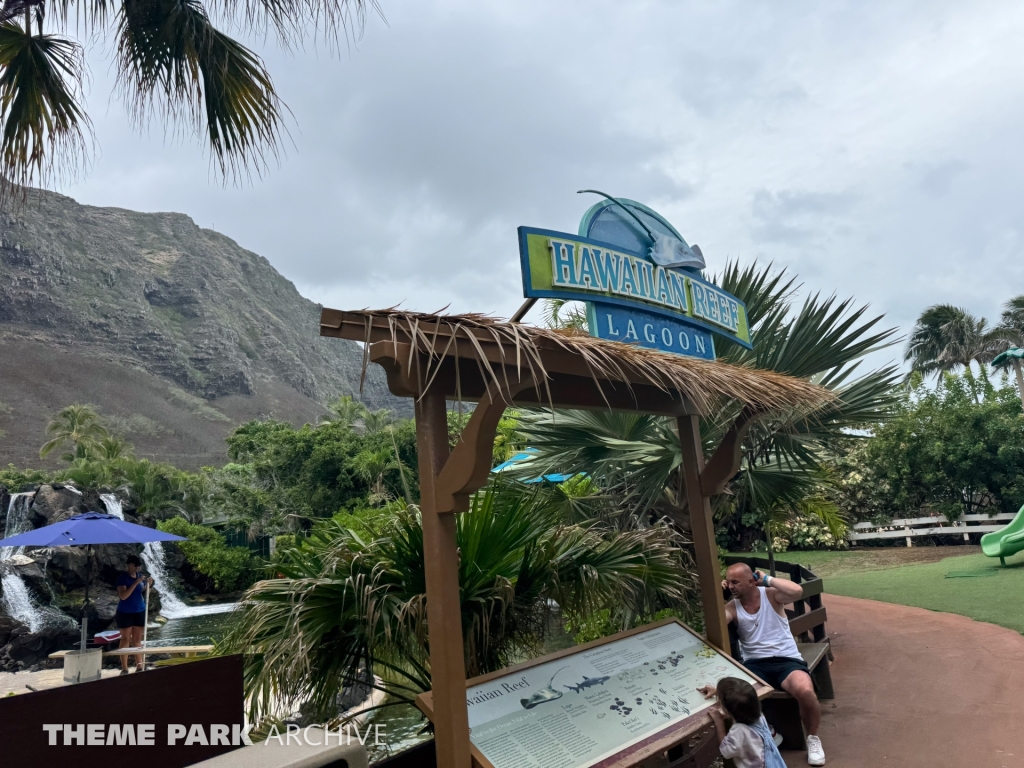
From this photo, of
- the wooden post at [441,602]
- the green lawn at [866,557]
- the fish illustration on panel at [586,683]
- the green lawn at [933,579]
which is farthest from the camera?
the green lawn at [866,557]

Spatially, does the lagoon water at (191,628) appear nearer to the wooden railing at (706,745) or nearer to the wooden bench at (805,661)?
the wooden railing at (706,745)

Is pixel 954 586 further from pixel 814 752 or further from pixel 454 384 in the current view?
pixel 454 384

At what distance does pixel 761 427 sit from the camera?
20.1ft

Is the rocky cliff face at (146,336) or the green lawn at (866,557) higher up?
the rocky cliff face at (146,336)

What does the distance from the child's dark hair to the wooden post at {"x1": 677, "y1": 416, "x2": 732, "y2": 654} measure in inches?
54.1

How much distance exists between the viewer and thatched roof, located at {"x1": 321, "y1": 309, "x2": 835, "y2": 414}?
2719 mm

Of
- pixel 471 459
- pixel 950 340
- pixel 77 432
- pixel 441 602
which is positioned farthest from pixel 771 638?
pixel 77 432

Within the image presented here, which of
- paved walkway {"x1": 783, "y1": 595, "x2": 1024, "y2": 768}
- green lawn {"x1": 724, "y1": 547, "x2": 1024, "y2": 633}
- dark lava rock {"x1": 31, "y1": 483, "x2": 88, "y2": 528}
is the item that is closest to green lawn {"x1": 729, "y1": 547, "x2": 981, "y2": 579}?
green lawn {"x1": 724, "y1": 547, "x2": 1024, "y2": 633}

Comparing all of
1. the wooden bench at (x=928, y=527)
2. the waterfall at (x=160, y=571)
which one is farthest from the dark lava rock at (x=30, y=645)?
the wooden bench at (x=928, y=527)

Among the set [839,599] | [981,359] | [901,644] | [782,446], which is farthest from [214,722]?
[981,359]

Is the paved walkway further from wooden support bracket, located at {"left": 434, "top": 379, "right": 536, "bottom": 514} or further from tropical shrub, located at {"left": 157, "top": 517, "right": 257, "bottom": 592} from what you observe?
tropical shrub, located at {"left": 157, "top": 517, "right": 257, "bottom": 592}

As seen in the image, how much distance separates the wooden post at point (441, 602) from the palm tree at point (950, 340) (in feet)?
125

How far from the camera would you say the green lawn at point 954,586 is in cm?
789

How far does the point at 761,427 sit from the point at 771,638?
229cm
